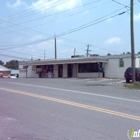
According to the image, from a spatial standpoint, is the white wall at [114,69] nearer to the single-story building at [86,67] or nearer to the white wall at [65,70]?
the single-story building at [86,67]

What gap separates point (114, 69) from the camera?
3838 centimetres

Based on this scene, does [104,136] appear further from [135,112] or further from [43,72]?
[43,72]

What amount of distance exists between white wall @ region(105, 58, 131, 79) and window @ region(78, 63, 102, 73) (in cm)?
136

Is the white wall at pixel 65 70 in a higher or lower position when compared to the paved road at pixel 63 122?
higher

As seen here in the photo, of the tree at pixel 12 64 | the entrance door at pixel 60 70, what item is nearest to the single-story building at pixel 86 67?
the entrance door at pixel 60 70

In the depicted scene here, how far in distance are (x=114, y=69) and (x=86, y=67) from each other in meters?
4.94


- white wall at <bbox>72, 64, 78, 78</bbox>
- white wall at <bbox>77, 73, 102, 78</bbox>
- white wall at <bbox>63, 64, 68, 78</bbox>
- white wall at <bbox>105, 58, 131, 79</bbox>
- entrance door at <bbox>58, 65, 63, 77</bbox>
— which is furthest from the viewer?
Answer: entrance door at <bbox>58, 65, 63, 77</bbox>

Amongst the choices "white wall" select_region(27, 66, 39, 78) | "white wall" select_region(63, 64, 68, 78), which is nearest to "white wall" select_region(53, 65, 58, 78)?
"white wall" select_region(63, 64, 68, 78)

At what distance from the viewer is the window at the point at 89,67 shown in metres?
39.8

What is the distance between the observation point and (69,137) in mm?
6371

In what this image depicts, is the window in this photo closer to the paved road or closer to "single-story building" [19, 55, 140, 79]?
"single-story building" [19, 55, 140, 79]

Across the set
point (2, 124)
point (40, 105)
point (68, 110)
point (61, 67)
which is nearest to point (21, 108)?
point (40, 105)

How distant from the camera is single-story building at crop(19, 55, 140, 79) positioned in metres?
37.6

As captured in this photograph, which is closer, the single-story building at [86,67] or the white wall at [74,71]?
the single-story building at [86,67]
